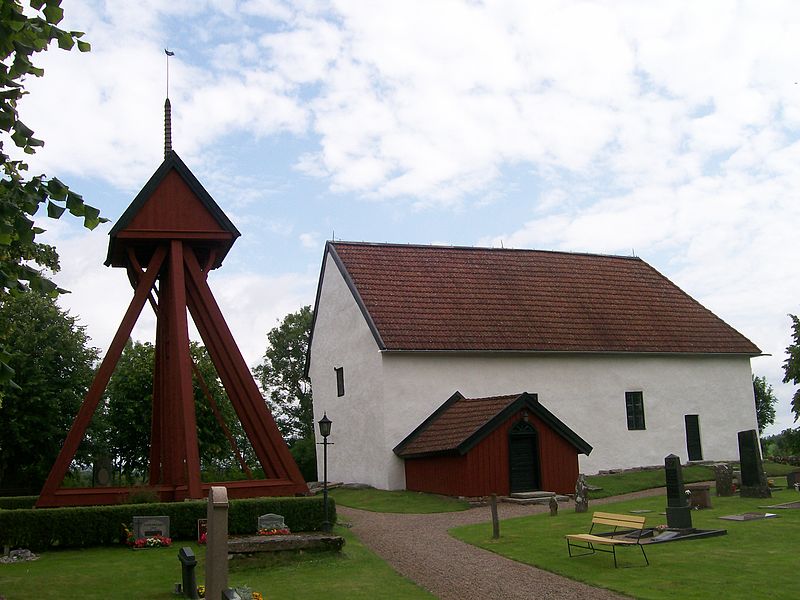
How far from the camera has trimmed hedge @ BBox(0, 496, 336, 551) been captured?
53.9 ft

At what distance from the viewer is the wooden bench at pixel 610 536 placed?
14.1 metres

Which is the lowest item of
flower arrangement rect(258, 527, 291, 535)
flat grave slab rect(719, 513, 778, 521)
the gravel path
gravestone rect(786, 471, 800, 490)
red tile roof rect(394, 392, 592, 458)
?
the gravel path

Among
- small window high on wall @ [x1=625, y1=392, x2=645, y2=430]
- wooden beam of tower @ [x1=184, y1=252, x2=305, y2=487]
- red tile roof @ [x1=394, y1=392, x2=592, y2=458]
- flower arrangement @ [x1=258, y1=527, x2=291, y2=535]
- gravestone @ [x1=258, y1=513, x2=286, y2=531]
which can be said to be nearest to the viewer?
flower arrangement @ [x1=258, y1=527, x2=291, y2=535]

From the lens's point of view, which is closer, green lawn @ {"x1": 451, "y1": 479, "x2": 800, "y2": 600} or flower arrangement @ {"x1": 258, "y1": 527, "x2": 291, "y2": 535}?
green lawn @ {"x1": 451, "y1": 479, "x2": 800, "y2": 600}

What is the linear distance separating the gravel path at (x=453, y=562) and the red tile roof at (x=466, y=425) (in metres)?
3.06

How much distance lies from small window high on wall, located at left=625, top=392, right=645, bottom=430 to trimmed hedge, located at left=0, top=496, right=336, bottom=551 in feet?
64.5

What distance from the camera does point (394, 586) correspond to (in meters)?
13.2

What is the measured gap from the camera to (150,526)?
55.2 feet

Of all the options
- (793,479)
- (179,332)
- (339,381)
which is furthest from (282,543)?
(339,381)

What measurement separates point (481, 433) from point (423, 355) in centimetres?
541

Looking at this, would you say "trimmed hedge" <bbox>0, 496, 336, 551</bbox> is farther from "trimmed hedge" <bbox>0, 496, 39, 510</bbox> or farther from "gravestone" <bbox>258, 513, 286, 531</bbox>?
"trimmed hedge" <bbox>0, 496, 39, 510</bbox>

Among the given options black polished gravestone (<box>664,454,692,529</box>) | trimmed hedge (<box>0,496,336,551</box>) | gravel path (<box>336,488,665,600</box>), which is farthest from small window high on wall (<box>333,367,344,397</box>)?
black polished gravestone (<box>664,454,692,529</box>)

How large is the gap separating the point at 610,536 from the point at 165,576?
8452 mm

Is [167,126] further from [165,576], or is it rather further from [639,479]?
[639,479]
